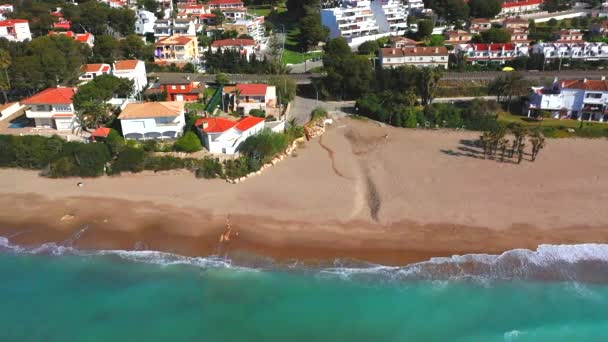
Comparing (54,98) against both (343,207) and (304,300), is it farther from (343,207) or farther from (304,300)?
(304,300)

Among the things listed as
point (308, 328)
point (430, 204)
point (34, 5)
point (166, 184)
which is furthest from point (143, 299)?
point (34, 5)

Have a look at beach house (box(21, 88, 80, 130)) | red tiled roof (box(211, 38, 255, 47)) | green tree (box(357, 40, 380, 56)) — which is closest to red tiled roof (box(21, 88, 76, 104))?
beach house (box(21, 88, 80, 130))

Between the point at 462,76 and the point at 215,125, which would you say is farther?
the point at 462,76

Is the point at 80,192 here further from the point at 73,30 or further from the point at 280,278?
the point at 73,30

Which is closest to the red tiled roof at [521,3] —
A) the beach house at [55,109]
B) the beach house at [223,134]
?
the beach house at [223,134]

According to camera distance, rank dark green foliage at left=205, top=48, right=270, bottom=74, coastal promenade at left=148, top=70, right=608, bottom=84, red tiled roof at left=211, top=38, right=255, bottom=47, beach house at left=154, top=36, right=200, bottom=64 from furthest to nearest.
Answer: red tiled roof at left=211, top=38, right=255, bottom=47, beach house at left=154, top=36, right=200, bottom=64, dark green foliage at left=205, top=48, right=270, bottom=74, coastal promenade at left=148, top=70, right=608, bottom=84

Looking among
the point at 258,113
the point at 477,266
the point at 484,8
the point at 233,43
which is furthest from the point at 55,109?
the point at 484,8

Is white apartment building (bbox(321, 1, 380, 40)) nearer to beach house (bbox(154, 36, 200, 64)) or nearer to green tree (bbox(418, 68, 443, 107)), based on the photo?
beach house (bbox(154, 36, 200, 64))
